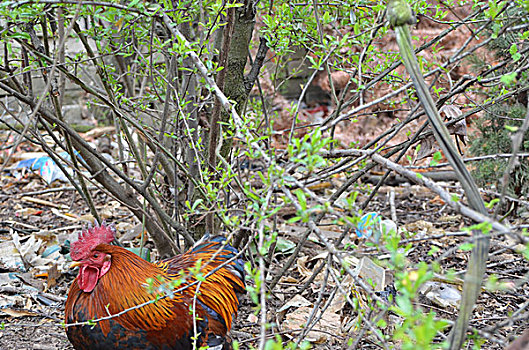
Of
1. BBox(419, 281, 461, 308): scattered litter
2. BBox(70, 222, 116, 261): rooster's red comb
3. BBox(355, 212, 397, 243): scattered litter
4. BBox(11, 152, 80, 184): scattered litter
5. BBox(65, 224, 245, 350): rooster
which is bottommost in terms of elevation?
BBox(11, 152, 80, 184): scattered litter

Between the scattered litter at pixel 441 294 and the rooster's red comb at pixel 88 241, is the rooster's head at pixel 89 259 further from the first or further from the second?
the scattered litter at pixel 441 294

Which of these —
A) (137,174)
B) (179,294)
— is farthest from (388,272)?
(137,174)

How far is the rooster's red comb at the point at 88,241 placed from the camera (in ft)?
8.45

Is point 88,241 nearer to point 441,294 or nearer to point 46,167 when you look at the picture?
point 441,294

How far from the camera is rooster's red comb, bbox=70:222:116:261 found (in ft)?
8.45

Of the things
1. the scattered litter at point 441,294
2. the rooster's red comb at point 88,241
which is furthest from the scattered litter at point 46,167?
the scattered litter at point 441,294

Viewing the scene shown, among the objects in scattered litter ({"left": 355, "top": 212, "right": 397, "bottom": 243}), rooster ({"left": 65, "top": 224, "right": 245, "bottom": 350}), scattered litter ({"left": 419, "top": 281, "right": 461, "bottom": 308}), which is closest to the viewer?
scattered litter ({"left": 355, "top": 212, "right": 397, "bottom": 243})

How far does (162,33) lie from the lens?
335cm

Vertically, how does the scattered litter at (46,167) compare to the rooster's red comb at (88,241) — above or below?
below

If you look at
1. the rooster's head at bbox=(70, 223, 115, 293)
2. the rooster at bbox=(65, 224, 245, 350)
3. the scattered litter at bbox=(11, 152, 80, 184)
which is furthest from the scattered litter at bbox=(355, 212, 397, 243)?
the scattered litter at bbox=(11, 152, 80, 184)

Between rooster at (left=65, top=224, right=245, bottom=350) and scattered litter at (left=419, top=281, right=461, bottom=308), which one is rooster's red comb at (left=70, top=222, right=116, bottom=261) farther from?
scattered litter at (left=419, top=281, right=461, bottom=308)

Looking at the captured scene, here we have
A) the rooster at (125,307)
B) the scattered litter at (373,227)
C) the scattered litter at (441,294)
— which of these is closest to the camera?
the scattered litter at (373,227)

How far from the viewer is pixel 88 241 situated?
8.55ft

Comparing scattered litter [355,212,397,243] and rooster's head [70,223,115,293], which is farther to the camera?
rooster's head [70,223,115,293]
